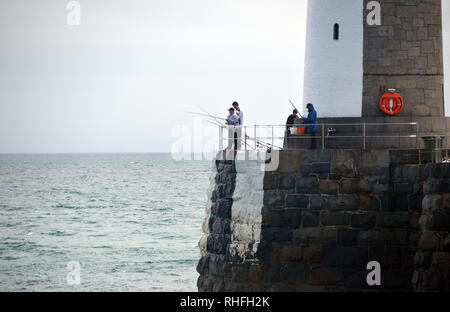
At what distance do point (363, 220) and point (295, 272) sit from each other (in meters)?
1.68

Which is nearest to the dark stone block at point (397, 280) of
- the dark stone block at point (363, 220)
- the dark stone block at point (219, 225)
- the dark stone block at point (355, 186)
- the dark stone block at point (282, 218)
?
the dark stone block at point (363, 220)

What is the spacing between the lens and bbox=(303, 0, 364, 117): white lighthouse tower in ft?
59.5

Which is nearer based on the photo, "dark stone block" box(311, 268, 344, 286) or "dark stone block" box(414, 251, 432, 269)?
"dark stone block" box(414, 251, 432, 269)

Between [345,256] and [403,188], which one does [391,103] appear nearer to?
[403,188]

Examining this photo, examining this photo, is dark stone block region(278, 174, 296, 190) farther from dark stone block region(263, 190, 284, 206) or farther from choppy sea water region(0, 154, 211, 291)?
choppy sea water region(0, 154, 211, 291)

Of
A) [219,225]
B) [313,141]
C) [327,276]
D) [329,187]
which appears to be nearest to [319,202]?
[329,187]

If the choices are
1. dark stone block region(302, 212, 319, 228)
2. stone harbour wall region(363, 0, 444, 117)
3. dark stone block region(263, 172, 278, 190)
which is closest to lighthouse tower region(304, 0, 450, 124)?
stone harbour wall region(363, 0, 444, 117)

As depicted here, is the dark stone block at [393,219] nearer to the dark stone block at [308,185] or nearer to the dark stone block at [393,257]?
the dark stone block at [393,257]

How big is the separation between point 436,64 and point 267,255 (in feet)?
19.1

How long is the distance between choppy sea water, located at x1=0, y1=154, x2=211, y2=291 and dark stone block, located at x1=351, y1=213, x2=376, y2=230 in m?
10.1

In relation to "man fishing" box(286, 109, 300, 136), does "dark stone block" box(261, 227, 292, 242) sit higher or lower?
lower

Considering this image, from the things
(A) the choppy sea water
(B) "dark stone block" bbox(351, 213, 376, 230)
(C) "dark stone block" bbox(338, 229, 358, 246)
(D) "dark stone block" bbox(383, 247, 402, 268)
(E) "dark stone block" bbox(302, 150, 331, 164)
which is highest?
(E) "dark stone block" bbox(302, 150, 331, 164)
